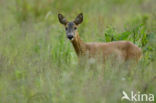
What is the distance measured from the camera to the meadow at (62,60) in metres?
5.91

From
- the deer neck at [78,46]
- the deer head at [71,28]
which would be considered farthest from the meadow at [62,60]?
the deer head at [71,28]

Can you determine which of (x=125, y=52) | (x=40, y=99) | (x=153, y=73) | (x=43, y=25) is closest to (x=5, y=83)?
(x=40, y=99)

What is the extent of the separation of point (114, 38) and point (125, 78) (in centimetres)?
259

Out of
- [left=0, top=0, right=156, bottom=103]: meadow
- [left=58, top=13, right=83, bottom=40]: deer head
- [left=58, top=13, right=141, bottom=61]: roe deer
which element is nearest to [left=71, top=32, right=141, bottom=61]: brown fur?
[left=58, top=13, right=141, bottom=61]: roe deer

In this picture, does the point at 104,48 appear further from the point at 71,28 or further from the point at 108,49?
the point at 71,28

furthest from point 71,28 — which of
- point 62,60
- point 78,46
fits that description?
point 62,60

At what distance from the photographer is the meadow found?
5906 millimetres

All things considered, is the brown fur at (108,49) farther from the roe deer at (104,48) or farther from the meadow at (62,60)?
the meadow at (62,60)

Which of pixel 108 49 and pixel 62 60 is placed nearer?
pixel 62 60

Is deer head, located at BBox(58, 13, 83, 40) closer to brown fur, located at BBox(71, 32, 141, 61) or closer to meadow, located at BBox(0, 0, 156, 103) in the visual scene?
brown fur, located at BBox(71, 32, 141, 61)

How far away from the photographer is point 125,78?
22.7ft

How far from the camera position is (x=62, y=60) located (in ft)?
27.9

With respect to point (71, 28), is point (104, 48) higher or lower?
lower

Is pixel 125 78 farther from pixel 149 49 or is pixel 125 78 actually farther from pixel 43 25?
pixel 43 25
